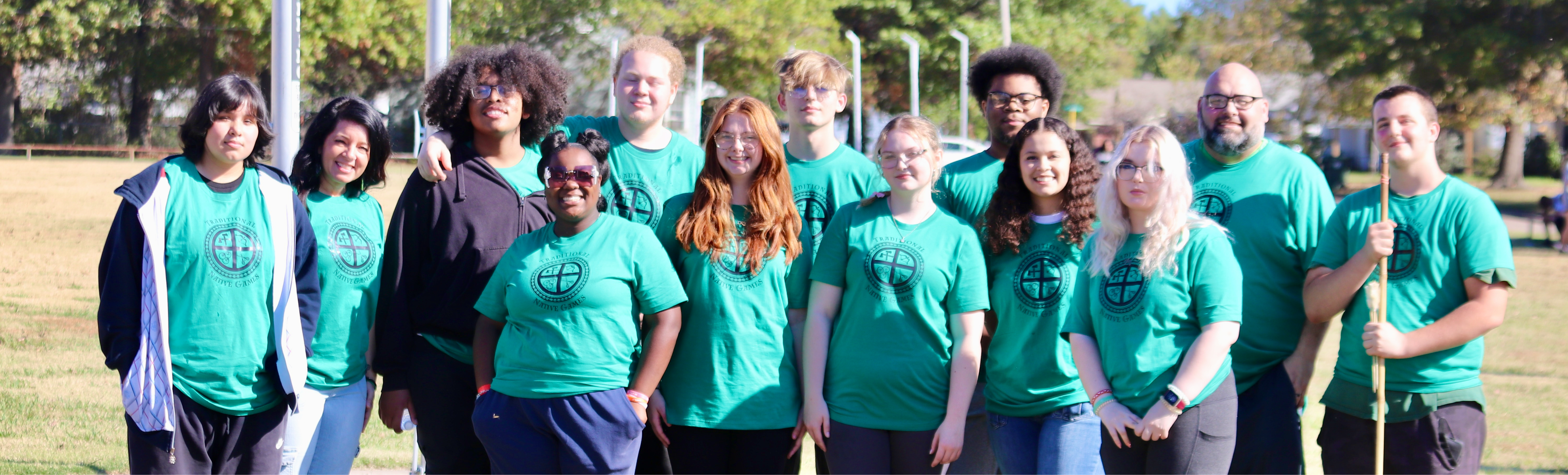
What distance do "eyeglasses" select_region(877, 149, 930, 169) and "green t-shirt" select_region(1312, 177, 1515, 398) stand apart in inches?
54.6

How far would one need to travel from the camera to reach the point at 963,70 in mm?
32656

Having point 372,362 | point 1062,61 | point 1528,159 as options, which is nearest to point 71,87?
point 1062,61

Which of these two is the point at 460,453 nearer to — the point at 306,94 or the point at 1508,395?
the point at 1508,395

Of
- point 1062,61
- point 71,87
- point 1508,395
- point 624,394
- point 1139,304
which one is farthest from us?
point 1062,61

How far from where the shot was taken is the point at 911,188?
3.70 metres

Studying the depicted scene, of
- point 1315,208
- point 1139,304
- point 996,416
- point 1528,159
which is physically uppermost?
point 1528,159

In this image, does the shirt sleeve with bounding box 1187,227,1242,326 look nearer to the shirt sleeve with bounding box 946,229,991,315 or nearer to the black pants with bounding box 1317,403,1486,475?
the shirt sleeve with bounding box 946,229,991,315

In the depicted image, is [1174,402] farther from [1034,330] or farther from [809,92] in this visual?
[809,92]

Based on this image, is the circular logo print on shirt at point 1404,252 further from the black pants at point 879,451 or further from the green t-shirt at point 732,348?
the green t-shirt at point 732,348

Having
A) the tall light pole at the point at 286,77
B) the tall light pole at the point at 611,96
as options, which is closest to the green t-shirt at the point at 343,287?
the tall light pole at the point at 286,77

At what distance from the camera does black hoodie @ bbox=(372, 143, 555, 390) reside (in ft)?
12.6

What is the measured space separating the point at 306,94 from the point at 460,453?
2914 cm

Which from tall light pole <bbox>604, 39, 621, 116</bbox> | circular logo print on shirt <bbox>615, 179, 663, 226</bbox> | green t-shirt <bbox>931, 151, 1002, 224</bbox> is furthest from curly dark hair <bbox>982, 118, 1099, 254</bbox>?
tall light pole <bbox>604, 39, 621, 116</bbox>

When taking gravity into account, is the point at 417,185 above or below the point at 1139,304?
above
